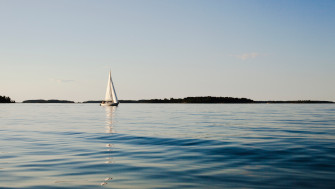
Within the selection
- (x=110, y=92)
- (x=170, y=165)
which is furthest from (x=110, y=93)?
(x=170, y=165)

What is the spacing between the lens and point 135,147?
733 inches

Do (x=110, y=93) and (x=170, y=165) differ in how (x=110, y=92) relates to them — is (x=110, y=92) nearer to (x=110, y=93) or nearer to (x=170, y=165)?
(x=110, y=93)

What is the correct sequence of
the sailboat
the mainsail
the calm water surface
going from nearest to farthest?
the calm water surface
the sailboat
the mainsail

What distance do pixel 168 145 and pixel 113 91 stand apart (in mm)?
117367

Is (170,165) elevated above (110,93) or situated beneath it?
situated beneath

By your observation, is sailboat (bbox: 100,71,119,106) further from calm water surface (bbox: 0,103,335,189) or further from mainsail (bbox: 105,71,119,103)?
calm water surface (bbox: 0,103,335,189)

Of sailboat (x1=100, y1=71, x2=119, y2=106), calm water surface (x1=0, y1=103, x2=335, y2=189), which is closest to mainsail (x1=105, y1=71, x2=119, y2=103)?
sailboat (x1=100, y1=71, x2=119, y2=106)

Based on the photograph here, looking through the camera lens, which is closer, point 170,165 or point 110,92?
point 170,165

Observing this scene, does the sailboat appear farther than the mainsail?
No

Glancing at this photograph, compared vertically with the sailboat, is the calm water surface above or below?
below

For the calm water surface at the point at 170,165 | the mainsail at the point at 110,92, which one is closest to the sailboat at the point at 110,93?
the mainsail at the point at 110,92

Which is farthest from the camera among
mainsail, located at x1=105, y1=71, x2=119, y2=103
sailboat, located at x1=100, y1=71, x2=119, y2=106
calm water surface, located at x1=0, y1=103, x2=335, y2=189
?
mainsail, located at x1=105, y1=71, x2=119, y2=103

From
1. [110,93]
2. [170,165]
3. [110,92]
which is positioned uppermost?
[110,92]

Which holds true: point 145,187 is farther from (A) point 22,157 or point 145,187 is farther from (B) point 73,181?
(A) point 22,157
